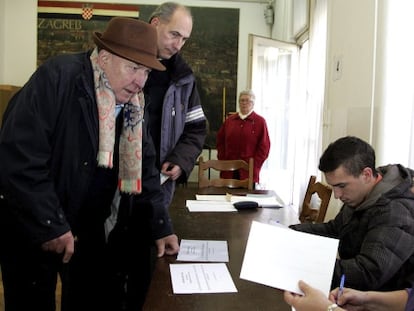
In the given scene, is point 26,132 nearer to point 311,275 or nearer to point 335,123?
point 311,275

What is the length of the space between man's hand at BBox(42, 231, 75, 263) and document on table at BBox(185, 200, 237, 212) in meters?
0.99

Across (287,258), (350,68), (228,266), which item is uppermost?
(350,68)

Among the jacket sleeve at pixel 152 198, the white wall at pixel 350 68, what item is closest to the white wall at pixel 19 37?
the white wall at pixel 350 68

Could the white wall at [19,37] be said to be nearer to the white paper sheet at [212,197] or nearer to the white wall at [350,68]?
the white wall at [350,68]

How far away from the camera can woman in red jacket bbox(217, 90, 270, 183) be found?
15.1 feet

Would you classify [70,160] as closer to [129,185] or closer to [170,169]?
[129,185]

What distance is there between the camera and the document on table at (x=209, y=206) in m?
2.28

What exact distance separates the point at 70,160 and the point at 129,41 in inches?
16.3

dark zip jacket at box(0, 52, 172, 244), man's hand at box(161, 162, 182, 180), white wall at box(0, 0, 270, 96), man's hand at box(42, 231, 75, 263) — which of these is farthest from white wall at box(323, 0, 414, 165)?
white wall at box(0, 0, 270, 96)

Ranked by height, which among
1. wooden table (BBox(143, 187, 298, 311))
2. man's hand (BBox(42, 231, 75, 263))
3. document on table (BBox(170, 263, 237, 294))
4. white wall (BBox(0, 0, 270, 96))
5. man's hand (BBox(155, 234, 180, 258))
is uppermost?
white wall (BBox(0, 0, 270, 96))

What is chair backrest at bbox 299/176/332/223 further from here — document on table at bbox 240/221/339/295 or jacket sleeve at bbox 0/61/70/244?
jacket sleeve at bbox 0/61/70/244

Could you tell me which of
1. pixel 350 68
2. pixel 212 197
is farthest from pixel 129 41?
pixel 350 68

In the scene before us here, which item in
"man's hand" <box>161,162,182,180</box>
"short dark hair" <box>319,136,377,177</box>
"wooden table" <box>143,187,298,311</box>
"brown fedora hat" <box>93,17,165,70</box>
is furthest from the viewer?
"man's hand" <box>161,162,182,180</box>

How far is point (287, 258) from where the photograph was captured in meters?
1.00
